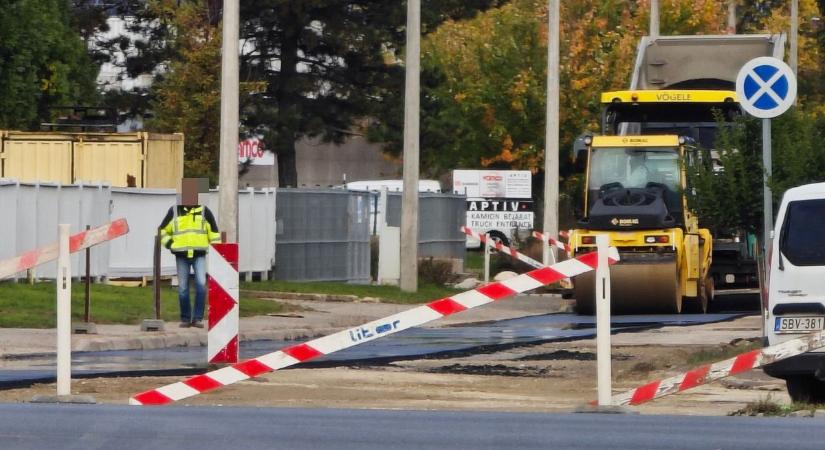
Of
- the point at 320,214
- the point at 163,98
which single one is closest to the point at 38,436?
the point at 320,214

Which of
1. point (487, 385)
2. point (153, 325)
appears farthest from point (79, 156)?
point (487, 385)

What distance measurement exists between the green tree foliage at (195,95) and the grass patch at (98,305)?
1470cm

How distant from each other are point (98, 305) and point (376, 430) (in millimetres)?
14597

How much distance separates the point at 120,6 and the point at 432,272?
70.0ft

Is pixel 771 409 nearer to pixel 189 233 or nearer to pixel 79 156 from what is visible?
pixel 189 233

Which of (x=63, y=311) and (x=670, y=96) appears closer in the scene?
(x=63, y=311)

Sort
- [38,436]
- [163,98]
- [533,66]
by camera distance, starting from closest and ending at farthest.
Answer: [38,436] < [163,98] < [533,66]

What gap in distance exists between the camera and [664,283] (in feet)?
83.2

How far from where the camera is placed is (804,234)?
512 inches

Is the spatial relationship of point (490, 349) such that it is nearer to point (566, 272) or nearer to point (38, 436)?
point (566, 272)

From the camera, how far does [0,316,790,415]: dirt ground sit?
13.1m

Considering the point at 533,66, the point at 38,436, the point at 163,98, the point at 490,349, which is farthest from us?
the point at 533,66

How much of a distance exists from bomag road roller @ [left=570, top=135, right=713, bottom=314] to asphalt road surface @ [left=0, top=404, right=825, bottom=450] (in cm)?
1554

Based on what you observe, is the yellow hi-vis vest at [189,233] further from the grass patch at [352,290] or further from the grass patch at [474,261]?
the grass patch at [474,261]
